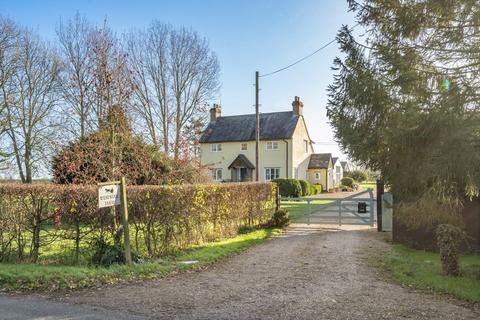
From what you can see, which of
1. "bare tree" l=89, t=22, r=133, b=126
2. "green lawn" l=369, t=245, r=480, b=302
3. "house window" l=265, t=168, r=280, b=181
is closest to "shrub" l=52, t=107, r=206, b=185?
"bare tree" l=89, t=22, r=133, b=126

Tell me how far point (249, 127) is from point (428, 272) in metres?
32.4

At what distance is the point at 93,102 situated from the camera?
455 inches

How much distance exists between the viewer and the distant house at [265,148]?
1489 inches

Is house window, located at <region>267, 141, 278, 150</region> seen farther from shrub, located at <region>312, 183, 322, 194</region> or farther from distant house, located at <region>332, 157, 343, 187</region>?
distant house, located at <region>332, 157, 343, 187</region>

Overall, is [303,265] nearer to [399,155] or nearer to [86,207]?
[399,155]

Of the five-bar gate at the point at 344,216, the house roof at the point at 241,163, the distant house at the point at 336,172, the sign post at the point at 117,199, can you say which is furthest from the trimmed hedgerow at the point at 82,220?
the distant house at the point at 336,172

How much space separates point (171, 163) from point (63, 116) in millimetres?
13520

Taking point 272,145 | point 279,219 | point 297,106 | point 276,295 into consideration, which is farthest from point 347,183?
point 276,295

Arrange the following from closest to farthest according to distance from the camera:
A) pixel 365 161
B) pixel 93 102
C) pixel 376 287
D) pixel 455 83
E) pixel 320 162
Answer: pixel 376 287 < pixel 455 83 < pixel 365 161 < pixel 93 102 < pixel 320 162

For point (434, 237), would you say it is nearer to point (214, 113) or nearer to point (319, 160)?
point (319, 160)

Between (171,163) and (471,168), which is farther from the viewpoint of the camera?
(171,163)

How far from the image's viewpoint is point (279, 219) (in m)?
15.7

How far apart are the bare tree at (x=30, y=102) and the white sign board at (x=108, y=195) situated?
21133mm

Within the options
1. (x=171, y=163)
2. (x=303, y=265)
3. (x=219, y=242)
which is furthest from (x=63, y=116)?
(x=303, y=265)
